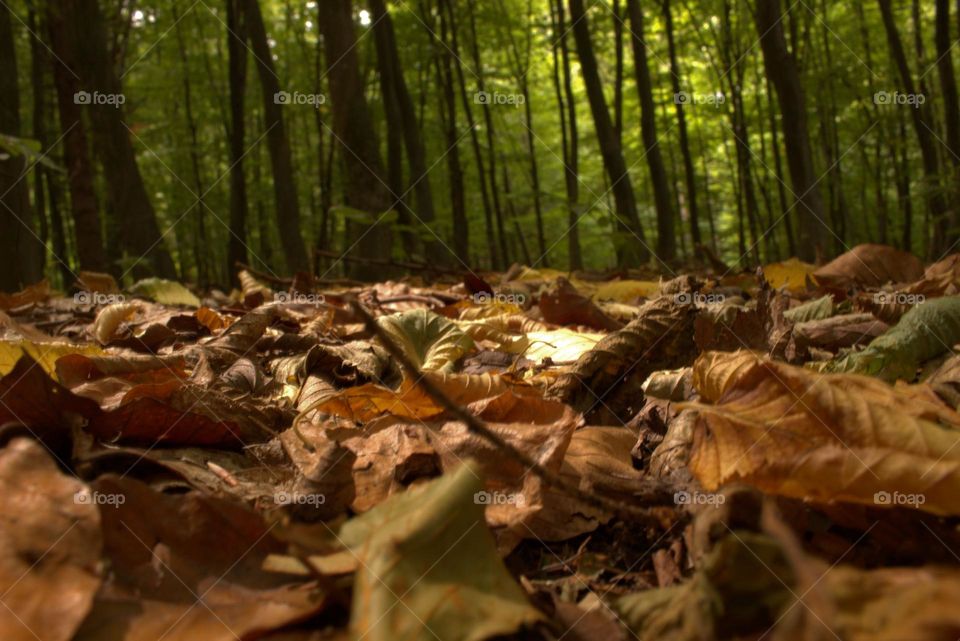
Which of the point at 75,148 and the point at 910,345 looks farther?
the point at 75,148

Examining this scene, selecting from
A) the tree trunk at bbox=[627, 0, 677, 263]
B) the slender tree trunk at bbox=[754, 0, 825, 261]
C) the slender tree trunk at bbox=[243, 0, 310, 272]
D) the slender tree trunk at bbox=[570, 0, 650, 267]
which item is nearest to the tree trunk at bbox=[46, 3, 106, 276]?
the slender tree trunk at bbox=[243, 0, 310, 272]

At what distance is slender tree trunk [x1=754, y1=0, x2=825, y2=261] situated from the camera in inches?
273

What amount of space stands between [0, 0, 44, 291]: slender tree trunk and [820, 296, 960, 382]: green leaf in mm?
6462

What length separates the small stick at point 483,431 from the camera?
78 cm

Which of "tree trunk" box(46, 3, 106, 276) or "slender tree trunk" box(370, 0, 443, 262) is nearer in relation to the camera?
"tree trunk" box(46, 3, 106, 276)

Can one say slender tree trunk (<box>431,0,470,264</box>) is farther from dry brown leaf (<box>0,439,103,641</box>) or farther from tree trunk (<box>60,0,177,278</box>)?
dry brown leaf (<box>0,439,103,641</box>)

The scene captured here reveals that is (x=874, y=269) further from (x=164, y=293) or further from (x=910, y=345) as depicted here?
(x=164, y=293)

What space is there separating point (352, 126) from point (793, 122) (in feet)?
13.3

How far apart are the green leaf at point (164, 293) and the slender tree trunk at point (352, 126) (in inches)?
88.6

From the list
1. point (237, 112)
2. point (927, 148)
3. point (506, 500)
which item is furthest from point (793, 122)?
point (506, 500)

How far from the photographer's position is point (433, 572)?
79cm

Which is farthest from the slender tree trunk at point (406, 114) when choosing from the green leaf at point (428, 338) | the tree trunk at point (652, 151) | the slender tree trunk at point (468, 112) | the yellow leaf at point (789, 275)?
the green leaf at point (428, 338)

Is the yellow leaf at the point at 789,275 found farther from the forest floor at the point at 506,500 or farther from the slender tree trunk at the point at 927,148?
the slender tree trunk at the point at 927,148

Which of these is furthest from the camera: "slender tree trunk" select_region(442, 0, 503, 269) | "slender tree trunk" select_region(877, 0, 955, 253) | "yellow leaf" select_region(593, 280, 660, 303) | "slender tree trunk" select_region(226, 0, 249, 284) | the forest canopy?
"slender tree trunk" select_region(442, 0, 503, 269)
